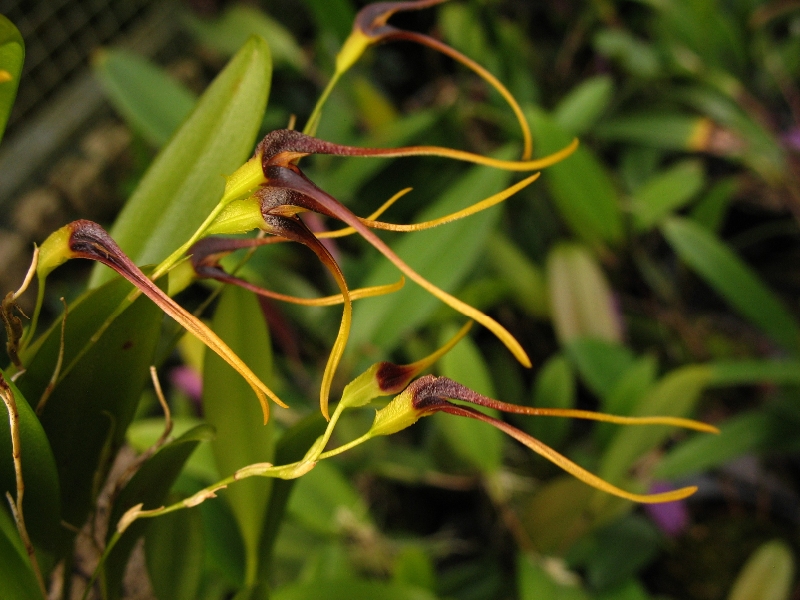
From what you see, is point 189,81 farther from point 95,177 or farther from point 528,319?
point 528,319

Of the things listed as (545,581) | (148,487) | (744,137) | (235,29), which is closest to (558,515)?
(545,581)

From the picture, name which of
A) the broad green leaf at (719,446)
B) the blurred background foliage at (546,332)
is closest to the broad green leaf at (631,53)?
the blurred background foliage at (546,332)

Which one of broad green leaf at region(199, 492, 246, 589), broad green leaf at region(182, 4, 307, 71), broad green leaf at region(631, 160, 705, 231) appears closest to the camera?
broad green leaf at region(199, 492, 246, 589)

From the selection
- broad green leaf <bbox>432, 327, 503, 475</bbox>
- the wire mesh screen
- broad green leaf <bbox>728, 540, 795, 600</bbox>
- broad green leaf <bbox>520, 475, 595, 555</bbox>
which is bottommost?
broad green leaf <bbox>728, 540, 795, 600</bbox>

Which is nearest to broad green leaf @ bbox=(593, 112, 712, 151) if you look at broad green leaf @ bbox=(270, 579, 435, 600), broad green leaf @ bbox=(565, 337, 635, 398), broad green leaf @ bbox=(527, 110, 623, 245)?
broad green leaf @ bbox=(527, 110, 623, 245)

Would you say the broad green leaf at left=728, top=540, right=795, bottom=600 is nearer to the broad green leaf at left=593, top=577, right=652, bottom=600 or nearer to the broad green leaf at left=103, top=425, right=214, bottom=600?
the broad green leaf at left=593, top=577, right=652, bottom=600

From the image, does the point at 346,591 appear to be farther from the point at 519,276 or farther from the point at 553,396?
the point at 519,276

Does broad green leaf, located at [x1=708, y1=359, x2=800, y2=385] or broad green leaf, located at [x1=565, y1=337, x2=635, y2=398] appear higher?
broad green leaf, located at [x1=565, y1=337, x2=635, y2=398]

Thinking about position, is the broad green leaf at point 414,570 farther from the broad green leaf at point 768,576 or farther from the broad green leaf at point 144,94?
the broad green leaf at point 144,94
